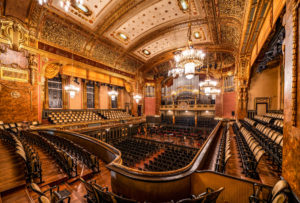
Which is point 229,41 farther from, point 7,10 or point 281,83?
point 7,10

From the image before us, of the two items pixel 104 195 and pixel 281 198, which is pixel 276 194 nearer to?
pixel 281 198

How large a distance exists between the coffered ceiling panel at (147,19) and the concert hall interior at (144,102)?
0.29 feet

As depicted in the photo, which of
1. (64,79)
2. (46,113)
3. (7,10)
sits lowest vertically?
(46,113)

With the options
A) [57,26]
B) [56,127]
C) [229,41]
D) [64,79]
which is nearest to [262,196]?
[56,127]

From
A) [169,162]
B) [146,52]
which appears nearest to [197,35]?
[146,52]

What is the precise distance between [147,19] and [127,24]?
5.07 ft

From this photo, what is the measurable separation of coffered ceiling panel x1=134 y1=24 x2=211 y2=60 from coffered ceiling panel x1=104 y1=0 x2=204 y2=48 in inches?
50.0

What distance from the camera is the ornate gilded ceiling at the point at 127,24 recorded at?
663 cm

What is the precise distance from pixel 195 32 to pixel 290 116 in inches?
382

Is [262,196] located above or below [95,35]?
below

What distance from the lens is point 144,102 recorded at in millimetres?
17188

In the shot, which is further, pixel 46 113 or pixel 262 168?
pixel 46 113

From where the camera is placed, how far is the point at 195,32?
9.38 meters

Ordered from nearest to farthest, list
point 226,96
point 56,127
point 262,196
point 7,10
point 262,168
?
point 262,196 → point 262,168 → point 7,10 → point 56,127 → point 226,96
